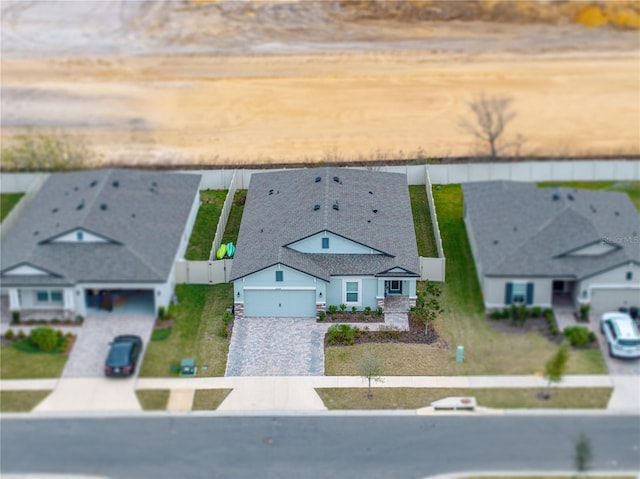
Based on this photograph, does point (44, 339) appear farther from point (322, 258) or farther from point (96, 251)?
point (322, 258)

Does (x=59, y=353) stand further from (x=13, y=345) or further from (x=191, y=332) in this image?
(x=191, y=332)

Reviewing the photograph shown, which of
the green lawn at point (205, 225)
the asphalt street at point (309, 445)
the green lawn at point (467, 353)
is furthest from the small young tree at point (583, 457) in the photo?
the green lawn at point (205, 225)

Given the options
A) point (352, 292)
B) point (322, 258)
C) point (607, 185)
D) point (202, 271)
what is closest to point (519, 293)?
point (352, 292)

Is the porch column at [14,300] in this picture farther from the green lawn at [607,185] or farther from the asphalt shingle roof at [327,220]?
the green lawn at [607,185]

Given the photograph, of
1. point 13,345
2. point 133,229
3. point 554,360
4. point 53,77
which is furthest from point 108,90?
point 554,360

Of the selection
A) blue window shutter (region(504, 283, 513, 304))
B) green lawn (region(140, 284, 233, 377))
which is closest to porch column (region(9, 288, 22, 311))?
green lawn (region(140, 284, 233, 377))

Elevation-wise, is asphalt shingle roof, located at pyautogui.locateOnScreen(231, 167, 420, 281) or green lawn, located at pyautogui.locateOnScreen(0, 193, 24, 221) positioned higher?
asphalt shingle roof, located at pyautogui.locateOnScreen(231, 167, 420, 281)

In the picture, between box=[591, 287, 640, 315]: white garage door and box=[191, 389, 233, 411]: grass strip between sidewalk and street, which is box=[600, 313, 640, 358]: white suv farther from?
box=[191, 389, 233, 411]: grass strip between sidewalk and street
